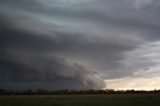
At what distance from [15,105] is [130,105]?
1024 inches

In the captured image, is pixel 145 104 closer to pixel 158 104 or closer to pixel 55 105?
pixel 158 104

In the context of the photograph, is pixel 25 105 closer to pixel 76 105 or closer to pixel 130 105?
pixel 76 105

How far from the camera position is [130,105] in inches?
3334

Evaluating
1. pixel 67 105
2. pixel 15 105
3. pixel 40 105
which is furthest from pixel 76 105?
pixel 15 105

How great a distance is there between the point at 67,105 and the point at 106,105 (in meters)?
8.73

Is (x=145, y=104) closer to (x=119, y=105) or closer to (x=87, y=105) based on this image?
(x=119, y=105)

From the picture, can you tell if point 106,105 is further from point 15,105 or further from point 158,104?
point 15,105

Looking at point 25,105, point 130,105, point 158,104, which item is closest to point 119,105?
point 130,105

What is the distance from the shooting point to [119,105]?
276 ft

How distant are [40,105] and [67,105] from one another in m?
6.03

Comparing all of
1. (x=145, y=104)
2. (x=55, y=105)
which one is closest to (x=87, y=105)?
(x=55, y=105)

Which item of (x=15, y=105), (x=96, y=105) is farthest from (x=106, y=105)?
(x=15, y=105)

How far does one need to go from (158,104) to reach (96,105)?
13.4m

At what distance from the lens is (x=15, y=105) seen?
87.6 m
